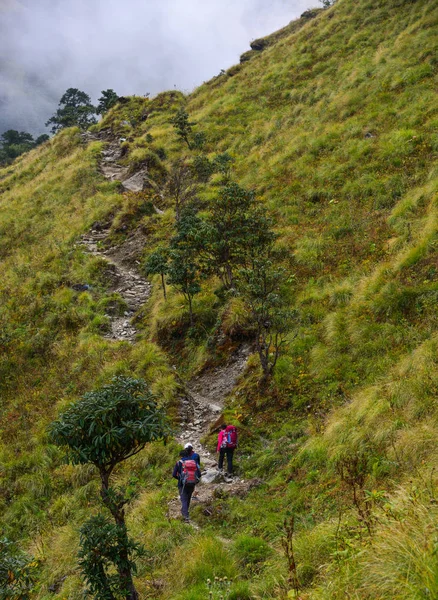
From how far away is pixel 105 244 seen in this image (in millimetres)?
24172

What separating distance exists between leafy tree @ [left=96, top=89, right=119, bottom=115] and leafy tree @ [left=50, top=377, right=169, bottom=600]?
163ft

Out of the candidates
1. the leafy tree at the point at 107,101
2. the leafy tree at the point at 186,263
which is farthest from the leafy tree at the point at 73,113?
the leafy tree at the point at 186,263

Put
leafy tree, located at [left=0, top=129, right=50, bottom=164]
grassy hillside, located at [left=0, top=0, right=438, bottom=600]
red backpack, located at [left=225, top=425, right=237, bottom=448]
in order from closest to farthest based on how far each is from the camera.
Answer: grassy hillside, located at [left=0, top=0, right=438, bottom=600] < red backpack, located at [left=225, top=425, right=237, bottom=448] < leafy tree, located at [left=0, top=129, right=50, bottom=164]

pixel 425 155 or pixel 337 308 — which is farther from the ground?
pixel 425 155

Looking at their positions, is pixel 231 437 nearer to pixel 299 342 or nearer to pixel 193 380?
pixel 299 342

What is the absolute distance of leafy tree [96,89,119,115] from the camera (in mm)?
48309

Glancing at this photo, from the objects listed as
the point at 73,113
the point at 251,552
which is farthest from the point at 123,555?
the point at 73,113

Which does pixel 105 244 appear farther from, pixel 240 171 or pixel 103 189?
pixel 240 171

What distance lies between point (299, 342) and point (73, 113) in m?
54.1

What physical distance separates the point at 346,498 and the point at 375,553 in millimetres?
2794

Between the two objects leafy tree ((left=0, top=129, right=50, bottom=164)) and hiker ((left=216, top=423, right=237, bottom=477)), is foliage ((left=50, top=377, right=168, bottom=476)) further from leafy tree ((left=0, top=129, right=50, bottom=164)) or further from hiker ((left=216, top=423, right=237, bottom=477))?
leafy tree ((left=0, top=129, right=50, bottom=164))

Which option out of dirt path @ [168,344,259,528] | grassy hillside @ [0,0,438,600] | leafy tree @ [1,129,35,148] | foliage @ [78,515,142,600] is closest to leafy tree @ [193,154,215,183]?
grassy hillside @ [0,0,438,600]

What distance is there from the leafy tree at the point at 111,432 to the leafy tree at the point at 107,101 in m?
49.6

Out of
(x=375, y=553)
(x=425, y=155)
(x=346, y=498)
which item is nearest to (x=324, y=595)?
(x=375, y=553)
